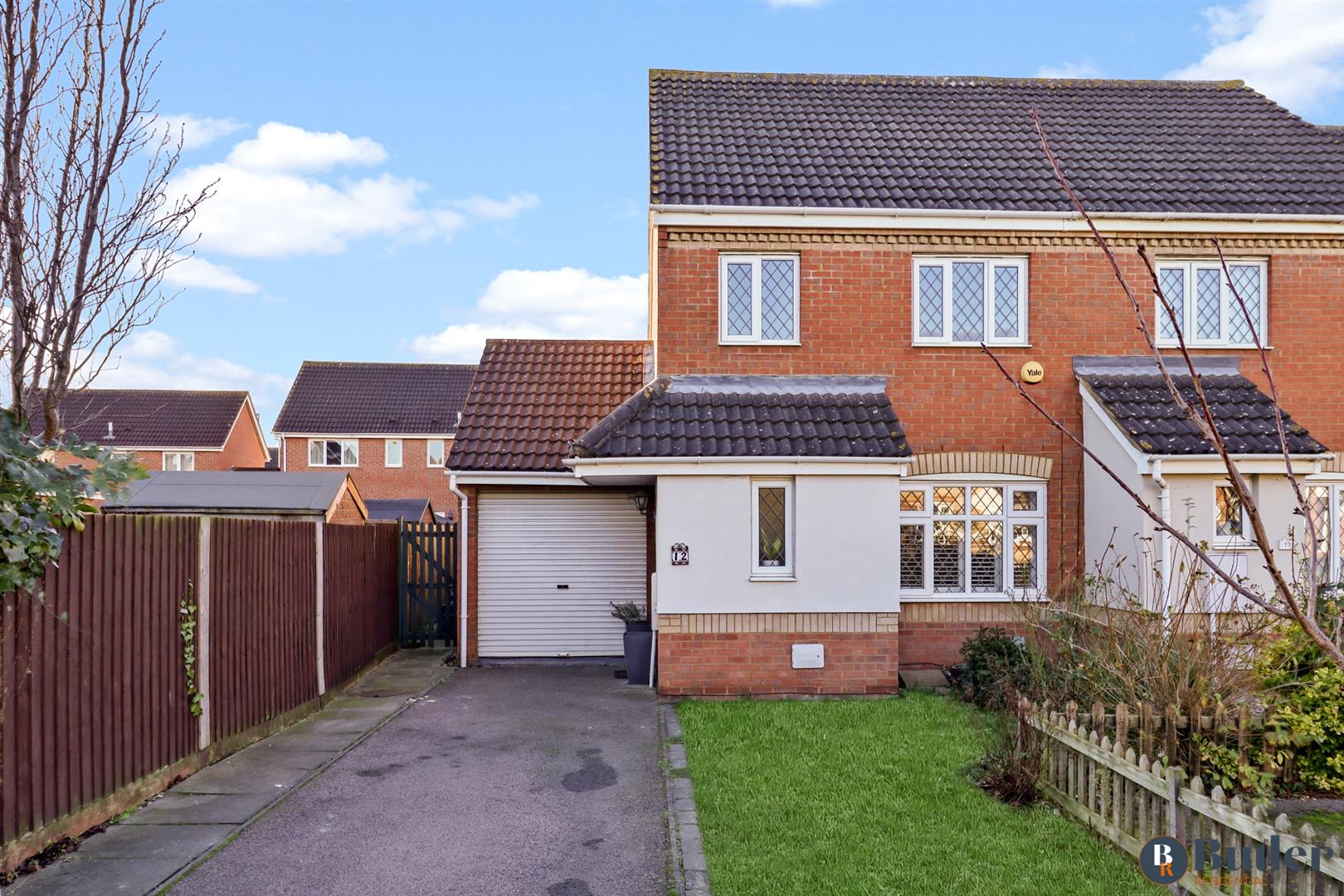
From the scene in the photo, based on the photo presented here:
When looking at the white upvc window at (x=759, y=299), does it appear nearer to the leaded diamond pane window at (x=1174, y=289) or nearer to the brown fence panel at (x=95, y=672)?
the leaded diamond pane window at (x=1174, y=289)

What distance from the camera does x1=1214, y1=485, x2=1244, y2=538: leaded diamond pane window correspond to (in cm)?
1155

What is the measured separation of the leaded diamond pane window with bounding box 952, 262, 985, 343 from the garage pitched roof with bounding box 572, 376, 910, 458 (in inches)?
53.4

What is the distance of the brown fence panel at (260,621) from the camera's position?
28.8 ft

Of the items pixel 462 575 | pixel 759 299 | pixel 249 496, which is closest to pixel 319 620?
pixel 462 575

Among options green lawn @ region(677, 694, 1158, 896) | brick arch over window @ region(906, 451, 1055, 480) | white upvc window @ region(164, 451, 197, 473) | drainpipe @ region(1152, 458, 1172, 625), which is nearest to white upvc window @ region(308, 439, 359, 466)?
white upvc window @ region(164, 451, 197, 473)

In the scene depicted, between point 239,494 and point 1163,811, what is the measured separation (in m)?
14.3

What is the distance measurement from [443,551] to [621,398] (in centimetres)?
429

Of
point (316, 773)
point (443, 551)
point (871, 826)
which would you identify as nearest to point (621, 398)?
point (443, 551)

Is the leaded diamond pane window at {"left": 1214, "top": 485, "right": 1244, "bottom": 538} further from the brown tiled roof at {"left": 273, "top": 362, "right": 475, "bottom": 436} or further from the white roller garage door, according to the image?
the brown tiled roof at {"left": 273, "top": 362, "right": 475, "bottom": 436}

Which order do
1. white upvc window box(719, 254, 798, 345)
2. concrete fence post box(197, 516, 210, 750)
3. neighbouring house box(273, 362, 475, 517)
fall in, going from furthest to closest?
neighbouring house box(273, 362, 475, 517)
white upvc window box(719, 254, 798, 345)
concrete fence post box(197, 516, 210, 750)

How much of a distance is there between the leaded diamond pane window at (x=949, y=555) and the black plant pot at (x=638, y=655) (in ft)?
12.8

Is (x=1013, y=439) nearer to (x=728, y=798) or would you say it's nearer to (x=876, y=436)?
(x=876, y=436)

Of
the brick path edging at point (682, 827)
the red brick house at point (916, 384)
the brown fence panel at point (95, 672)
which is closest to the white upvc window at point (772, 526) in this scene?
the red brick house at point (916, 384)

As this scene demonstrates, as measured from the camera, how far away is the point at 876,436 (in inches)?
466
